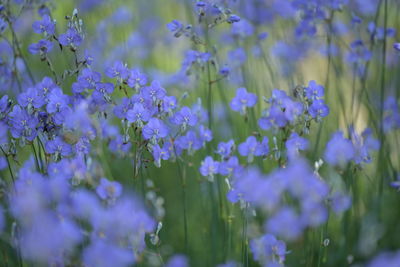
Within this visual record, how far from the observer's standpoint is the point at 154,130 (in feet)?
6.95

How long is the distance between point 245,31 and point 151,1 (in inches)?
128

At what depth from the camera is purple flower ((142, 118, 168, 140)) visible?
209 centimetres

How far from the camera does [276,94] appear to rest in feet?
6.93

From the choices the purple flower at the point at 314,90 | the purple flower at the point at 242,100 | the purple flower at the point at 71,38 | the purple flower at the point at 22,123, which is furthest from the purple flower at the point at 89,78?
the purple flower at the point at 314,90

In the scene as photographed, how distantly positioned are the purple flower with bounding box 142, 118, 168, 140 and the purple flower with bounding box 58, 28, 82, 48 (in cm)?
52

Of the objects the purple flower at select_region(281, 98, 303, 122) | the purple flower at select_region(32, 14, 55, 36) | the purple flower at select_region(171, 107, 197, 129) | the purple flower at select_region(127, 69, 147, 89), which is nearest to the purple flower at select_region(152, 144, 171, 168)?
the purple flower at select_region(171, 107, 197, 129)

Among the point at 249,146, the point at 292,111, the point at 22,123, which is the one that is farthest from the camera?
the point at 249,146

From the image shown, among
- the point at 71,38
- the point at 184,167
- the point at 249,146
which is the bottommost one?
the point at 184,167

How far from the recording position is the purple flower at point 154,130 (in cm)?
209

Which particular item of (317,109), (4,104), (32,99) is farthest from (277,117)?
(4,104)

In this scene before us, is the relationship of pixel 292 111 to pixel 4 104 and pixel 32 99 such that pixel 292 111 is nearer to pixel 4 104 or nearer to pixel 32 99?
pixel 32 99

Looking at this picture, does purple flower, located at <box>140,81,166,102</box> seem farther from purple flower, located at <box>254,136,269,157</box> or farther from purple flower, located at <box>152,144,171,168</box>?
purple flower, located at <box>254,136,269,157</box>

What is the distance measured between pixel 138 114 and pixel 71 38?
501 millimetres

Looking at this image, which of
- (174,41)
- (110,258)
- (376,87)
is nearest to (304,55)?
(376,87)
